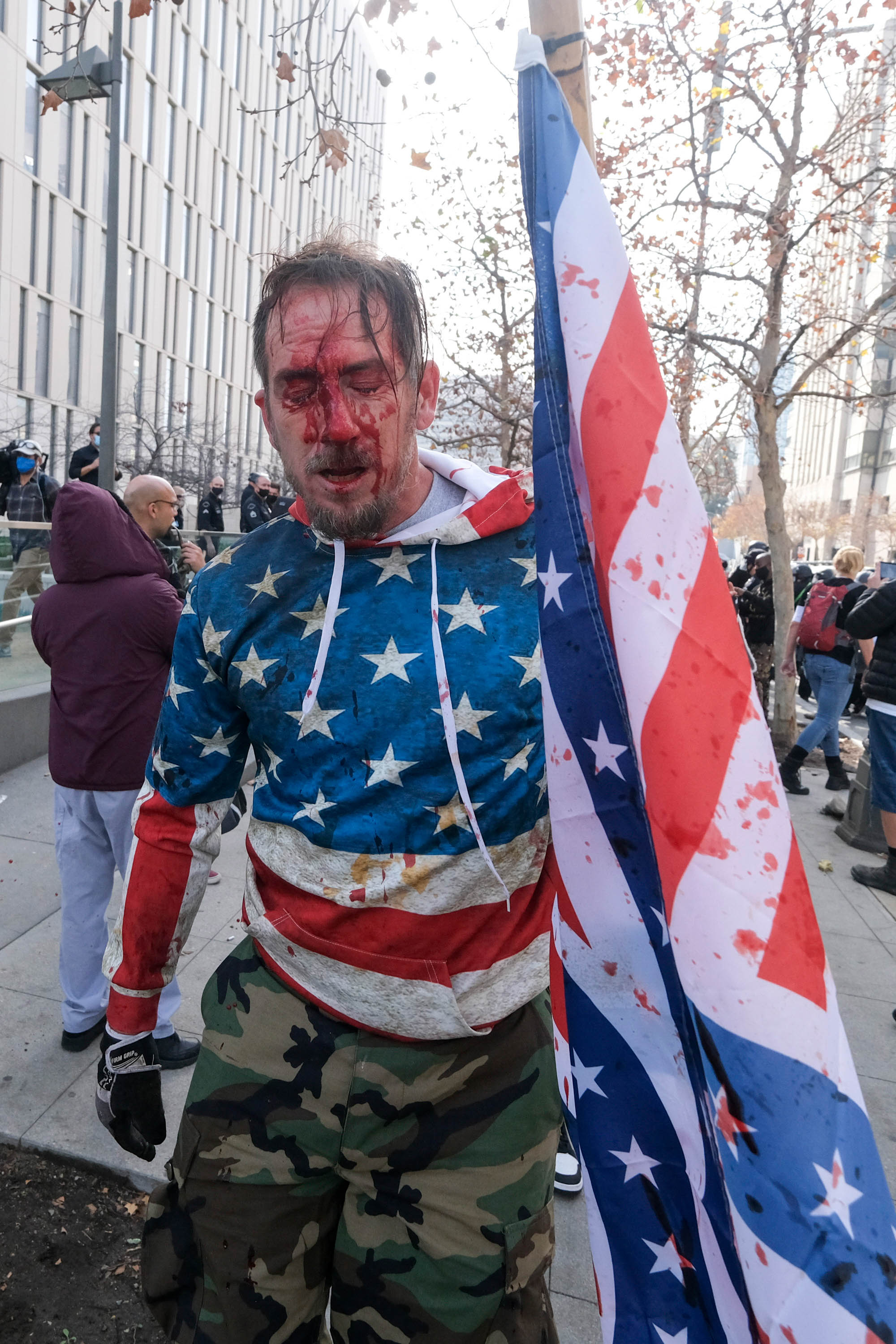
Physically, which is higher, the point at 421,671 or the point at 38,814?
the point at 421,671

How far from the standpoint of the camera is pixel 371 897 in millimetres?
1537

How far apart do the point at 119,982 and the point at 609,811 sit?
1.02m

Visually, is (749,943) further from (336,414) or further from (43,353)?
(43,353)

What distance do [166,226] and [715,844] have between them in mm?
39744

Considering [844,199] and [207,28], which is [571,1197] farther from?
[207,28]

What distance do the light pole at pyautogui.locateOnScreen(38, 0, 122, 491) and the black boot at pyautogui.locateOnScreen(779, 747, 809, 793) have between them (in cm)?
699

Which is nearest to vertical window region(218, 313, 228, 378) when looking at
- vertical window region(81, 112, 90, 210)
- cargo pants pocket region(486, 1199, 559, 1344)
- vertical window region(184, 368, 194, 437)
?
vertical window region(184, 368, 194, 437)

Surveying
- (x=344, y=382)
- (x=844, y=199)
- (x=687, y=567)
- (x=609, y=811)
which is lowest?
(x=609, y=811)

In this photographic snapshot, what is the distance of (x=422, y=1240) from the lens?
152 cm

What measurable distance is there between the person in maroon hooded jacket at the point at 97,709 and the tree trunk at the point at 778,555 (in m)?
7.71

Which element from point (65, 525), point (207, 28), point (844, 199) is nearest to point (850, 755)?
point (844, 199)

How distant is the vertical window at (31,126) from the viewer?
83.6 ft

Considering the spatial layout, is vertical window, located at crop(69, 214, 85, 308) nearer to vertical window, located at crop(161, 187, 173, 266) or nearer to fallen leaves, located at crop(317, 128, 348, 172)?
vertical window, located at crop(161, 187, 173, 266)

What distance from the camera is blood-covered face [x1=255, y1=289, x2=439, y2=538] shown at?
159cm
